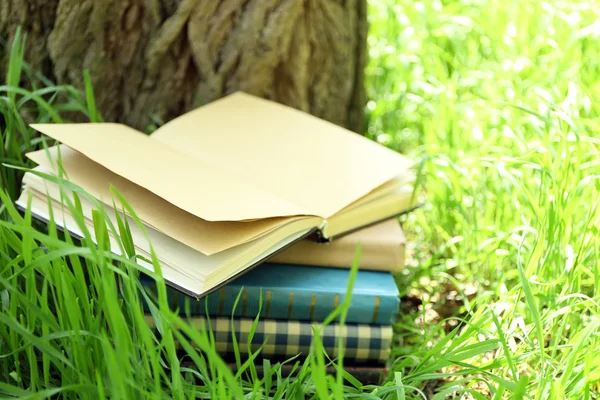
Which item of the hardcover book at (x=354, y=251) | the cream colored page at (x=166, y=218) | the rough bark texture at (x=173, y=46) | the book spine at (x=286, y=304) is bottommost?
the book spine at (x=286, y=304)

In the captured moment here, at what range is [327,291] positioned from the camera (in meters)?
1.21

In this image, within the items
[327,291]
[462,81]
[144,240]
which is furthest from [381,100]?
[144,240]

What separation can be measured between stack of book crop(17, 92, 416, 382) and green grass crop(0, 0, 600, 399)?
0.08 m

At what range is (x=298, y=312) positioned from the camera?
48.0 inches

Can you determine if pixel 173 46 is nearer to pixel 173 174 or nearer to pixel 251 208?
pixel 173 174

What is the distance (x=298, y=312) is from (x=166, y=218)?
0.27m

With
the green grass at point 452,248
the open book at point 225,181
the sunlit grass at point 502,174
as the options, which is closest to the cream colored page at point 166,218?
the open book at point 225,181

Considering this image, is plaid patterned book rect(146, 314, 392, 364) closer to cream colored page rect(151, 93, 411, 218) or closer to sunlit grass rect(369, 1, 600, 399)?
sunlit grass rect(369, 1, 600, 399)

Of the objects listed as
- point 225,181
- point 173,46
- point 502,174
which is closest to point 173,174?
point 225,181

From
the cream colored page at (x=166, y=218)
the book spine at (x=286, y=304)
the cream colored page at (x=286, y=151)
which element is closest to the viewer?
the cream colored page at (x=166, y=218)

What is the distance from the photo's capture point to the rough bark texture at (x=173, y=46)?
1512mm

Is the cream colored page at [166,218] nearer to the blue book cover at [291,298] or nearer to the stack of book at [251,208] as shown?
the stack of book at [251,208]

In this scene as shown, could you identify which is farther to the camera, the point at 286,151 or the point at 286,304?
the point at 286,151

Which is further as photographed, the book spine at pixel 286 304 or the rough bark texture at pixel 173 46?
the rough bark texture at pixel 173 46
